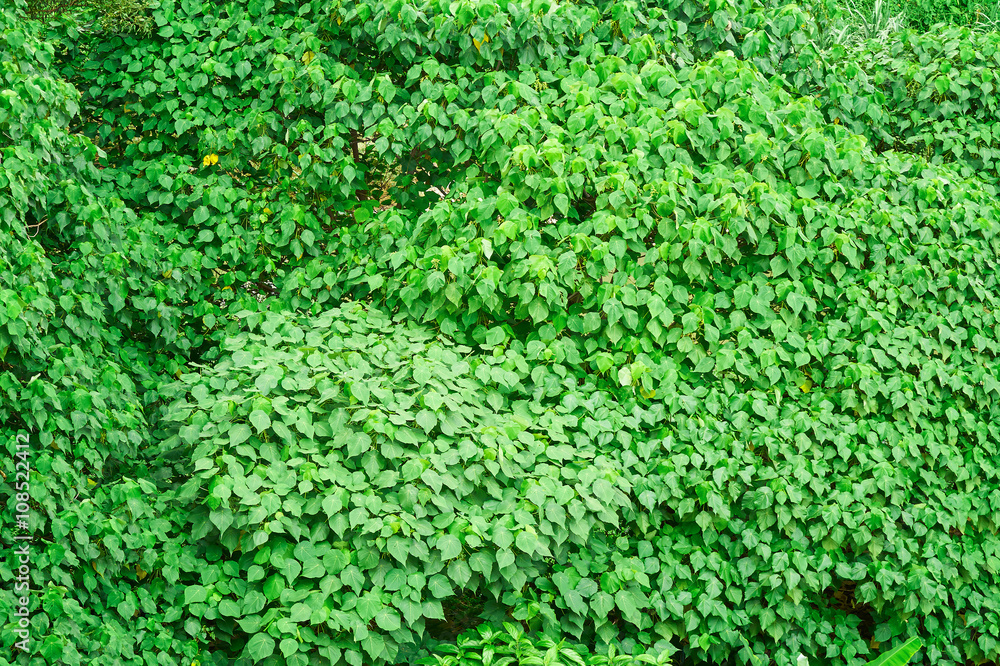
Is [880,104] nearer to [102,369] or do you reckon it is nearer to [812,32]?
[812,32]

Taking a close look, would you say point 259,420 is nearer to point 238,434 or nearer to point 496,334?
point 238,434

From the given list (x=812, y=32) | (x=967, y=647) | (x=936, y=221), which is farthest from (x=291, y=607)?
(x=812, y=32)

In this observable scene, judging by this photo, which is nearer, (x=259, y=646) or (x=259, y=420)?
(x=259, y=646)

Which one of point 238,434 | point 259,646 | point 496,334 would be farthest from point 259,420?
point 496,334

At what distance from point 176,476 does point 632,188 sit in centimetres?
332

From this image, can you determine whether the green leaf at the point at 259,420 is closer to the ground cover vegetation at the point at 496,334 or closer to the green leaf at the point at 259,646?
the ground cover vegetation at the point at 496,334

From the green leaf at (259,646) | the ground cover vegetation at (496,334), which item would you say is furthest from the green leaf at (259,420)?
the green leaf at (259,646)

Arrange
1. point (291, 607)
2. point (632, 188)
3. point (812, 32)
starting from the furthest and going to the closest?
1. point (812, 32)
2. point (632, 188)
3. point (291, 607)

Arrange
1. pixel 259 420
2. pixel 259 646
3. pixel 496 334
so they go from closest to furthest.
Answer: pixel 259 646 → pixel 259 420 → pixel 496 334

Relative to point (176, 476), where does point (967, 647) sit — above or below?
below

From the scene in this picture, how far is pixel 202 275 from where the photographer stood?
6434 mm

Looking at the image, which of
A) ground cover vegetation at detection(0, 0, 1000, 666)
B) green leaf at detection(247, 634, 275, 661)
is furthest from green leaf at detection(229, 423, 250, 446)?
green leaf at detection(247, 634, 275, 661)

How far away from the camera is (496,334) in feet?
18.6

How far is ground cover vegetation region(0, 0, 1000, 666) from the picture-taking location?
15.6ft
